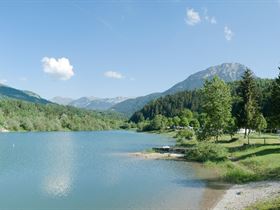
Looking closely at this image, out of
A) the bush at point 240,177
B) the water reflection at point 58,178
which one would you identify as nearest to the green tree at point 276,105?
the bush at point 240,177

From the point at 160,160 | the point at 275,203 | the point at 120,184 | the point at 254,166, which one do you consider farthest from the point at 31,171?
the point at 275,203

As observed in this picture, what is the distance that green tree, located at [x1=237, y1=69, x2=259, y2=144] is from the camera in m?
79.8

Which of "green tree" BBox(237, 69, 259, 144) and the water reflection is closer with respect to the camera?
the water reflection

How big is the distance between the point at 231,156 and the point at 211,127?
71.7 feet

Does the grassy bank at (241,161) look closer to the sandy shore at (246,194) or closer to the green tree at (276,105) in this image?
the sandy shore at (246,194)

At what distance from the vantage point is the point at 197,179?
48750 millimetres

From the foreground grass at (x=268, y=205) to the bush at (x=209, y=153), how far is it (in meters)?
32.5

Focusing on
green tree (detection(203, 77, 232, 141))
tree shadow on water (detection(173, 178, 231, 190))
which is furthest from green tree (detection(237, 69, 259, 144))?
tree shadow on water (detection(173, 178, 231, 190))

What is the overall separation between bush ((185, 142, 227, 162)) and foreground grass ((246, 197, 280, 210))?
107ft

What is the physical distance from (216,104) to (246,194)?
159 ft

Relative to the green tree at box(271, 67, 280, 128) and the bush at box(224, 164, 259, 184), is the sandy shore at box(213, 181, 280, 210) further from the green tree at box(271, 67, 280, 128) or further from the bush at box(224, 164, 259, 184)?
the green tree at box(271, 67, 280, 128)

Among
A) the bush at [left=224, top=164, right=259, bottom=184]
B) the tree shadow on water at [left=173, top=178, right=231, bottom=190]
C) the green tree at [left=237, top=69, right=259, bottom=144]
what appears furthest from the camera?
the green tree at [left=237, top=69, right=259, bottom=144]

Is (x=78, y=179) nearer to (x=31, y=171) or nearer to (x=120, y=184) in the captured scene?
(x=120, y=184)

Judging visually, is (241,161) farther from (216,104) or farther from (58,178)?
(58,178)
